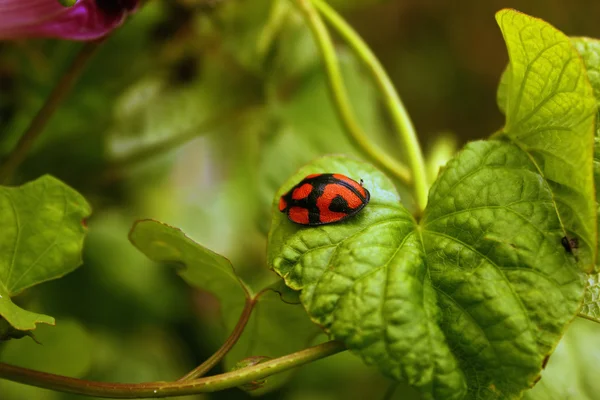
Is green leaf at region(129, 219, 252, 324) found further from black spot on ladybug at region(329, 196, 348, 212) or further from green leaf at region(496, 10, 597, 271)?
green leaf at region(496, 10, 597, 271)

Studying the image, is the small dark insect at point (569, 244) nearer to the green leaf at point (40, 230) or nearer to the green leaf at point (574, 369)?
the green leaf at point (574, 369)

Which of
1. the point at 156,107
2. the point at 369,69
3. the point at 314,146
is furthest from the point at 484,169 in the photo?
the point at 156,107

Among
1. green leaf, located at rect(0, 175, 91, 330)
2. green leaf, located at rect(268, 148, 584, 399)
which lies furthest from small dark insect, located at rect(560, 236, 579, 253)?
green leaf, located at rect(0, 175, 91, 330)

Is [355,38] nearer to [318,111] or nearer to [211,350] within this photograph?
[318,111]

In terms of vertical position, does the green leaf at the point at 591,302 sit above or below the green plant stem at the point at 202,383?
above

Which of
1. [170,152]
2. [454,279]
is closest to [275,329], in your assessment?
[454,279]

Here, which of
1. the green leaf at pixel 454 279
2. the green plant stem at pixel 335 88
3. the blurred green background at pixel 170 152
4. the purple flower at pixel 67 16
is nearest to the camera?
the green leaf at pixel 454 279

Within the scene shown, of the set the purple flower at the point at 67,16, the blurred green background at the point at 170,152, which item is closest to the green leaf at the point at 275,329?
the blurred green background at the point at 170,152
